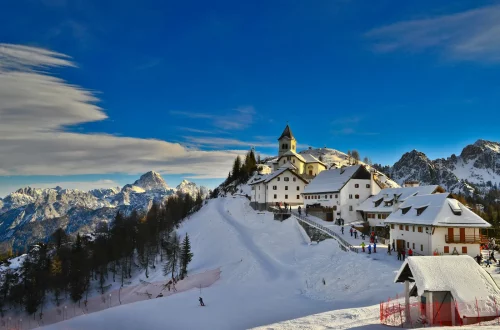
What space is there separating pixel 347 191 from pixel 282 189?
1706cm

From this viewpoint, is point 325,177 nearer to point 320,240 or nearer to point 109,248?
point 320,240

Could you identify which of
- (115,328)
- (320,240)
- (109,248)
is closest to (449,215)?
(320,240)

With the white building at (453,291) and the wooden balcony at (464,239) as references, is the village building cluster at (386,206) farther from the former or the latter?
the white building at (453,291)

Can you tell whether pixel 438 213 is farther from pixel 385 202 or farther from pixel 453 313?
pixel 453 313

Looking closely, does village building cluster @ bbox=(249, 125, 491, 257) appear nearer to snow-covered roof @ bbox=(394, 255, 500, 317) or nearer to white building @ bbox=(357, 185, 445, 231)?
white building @ bbox=(357, 185, 445, 231)

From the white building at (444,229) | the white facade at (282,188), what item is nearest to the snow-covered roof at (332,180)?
the white facade at (282,188)

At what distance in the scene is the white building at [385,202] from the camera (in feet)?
190

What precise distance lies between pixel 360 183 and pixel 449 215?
2783 centimetres

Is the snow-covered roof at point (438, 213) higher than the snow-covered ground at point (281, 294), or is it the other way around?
the snow-covered roof at point (438, 213)

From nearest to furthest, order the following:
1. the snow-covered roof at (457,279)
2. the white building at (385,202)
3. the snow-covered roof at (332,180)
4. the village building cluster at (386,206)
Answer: the snow-covered roof at (457,279), the village building cluster at (386,206), the white building at (385,202), the snow-covered roof at (332,180)

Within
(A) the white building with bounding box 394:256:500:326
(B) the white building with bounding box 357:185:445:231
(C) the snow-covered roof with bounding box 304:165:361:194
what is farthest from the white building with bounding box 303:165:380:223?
(A) the white building with bounding box 394:256:500:326

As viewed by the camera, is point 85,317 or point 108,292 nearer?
point 85,317

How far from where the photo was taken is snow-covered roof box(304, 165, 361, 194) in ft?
224

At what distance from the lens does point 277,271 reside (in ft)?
152
